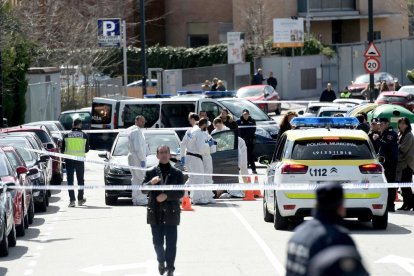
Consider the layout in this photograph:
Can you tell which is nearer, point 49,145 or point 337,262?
point 337,262

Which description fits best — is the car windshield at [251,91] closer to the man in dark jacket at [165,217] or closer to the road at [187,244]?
the road at [187,244]

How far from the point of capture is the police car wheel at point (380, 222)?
59.2 feet

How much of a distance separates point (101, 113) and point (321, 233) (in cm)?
2899

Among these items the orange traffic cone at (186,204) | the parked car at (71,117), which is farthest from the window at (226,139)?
the parked car at (71,117)

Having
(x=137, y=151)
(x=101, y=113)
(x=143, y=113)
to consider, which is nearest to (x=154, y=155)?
(x=137, y=151)

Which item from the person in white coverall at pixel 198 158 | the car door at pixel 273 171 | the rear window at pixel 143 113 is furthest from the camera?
the rear window at pixel 143 113

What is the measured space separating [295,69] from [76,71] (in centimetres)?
1321

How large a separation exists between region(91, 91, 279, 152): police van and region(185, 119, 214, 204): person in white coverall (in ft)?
29.5

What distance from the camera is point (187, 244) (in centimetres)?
1712

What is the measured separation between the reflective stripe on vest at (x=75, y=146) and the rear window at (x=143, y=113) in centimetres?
993

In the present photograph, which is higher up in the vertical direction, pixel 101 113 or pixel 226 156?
pixel 101 113

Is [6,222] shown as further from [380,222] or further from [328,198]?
[328,198]

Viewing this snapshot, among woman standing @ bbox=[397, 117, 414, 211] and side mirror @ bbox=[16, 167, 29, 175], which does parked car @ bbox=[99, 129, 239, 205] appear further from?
side mirror @ bbox=[16, 167, 29, 175]

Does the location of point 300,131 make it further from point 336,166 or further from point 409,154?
point 409,154
